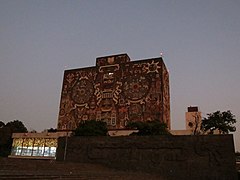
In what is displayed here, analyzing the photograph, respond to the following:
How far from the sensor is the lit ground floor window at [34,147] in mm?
27330

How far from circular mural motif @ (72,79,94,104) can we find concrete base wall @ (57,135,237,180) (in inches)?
460

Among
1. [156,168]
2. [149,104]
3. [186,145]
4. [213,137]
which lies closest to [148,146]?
[156,168]

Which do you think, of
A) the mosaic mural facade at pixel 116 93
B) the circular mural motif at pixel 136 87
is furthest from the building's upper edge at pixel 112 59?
the circular mural motif at pixel 136 87

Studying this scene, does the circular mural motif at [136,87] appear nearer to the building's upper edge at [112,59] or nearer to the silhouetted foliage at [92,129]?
the building's upper edge at [112,59]

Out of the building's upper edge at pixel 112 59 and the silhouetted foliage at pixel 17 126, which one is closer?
the building's upper edge at pixel 112 59

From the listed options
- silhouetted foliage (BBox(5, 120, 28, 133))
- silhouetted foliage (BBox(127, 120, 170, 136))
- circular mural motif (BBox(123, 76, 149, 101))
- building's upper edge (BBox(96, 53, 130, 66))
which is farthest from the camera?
silhouetted foliage (BBox(5, 120, 28, 133))

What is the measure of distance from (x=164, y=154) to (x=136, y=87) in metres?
12.8

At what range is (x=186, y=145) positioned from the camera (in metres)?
14.3

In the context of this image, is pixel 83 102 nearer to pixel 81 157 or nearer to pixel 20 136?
pixel 20 136

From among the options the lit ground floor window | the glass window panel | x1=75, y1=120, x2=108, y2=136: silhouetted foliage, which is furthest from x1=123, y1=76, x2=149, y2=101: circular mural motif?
the glass window panel

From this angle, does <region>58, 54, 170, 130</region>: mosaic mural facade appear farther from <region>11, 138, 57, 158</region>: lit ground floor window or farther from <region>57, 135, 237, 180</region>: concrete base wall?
<region>57, 135, 237, 180</region>: concrete base wall

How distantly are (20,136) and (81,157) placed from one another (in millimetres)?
16018

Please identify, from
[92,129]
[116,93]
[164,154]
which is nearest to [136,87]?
[116,93]

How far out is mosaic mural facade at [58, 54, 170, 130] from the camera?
84.6 feet
